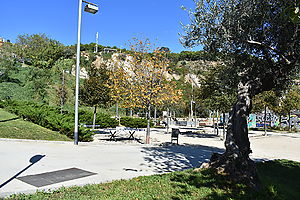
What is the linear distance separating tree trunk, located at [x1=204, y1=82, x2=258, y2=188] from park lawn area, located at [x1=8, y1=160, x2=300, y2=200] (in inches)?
12.2

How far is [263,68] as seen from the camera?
7621mm

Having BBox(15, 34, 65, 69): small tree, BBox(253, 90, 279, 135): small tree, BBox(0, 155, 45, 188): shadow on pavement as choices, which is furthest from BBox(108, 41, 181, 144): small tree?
BBox(15, 34, 65, 69): small tree

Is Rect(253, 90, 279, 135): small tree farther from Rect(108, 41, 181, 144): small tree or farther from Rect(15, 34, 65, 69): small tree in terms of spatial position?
Rect(15, 34, 65, 69): small tree

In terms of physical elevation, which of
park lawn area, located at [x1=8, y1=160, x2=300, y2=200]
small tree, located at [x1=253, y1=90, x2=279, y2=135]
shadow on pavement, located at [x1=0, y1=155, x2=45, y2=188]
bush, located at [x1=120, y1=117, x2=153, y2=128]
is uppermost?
small tree, located at [x1=253, y1=90, x2=279, y2=135]

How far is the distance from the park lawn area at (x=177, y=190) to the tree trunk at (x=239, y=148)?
0.31 meters

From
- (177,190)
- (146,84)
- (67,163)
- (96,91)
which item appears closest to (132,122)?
(96,91)

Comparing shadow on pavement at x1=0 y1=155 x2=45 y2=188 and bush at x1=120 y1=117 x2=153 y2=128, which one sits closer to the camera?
shadow on pavement at x1=0 y1=155 x2=45 y2=188

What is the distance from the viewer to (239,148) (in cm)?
619

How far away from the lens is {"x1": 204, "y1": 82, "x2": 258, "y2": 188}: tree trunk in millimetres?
5738

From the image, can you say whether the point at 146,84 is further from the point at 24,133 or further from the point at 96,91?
the point at 24,133

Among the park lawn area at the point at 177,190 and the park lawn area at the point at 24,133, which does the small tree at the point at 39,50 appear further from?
the park lawn area at the point at 177,190

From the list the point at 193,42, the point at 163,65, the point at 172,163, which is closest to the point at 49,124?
the point at 163,65

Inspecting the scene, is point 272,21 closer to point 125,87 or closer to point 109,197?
point 109,197

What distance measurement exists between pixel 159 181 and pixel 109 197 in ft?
5.07
